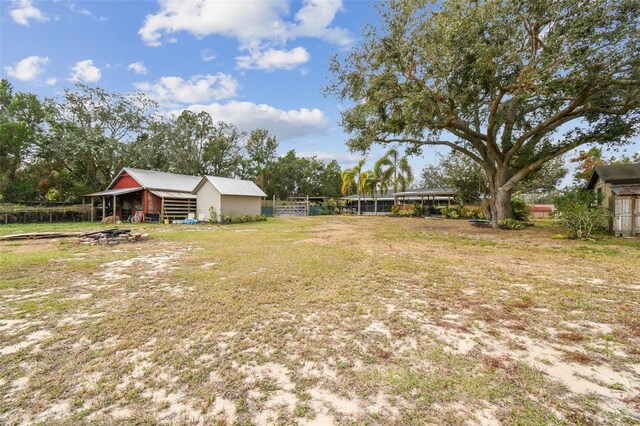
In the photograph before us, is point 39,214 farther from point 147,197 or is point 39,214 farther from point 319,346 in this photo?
point 319,346

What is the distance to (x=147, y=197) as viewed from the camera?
1978 cm

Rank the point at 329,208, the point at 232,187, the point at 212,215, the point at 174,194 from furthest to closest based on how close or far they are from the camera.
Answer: the point at 329,208
the point at 232,187
the point at 174,194
the point at 212,215

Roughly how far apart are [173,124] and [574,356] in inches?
1261

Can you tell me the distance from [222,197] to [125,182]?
26.9 feet

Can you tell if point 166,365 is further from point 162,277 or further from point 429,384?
point 162,277

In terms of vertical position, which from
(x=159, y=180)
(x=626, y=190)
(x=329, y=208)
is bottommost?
(x=329, y=208)

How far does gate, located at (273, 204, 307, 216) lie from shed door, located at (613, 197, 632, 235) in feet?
81.6

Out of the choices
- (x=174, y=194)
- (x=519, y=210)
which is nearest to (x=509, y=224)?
(x=519, y=210)

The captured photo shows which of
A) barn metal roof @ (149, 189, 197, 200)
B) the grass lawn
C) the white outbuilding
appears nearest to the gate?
the white outbuilding

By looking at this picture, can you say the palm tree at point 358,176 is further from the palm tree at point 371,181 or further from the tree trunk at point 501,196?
the tree trunk at point 501,196

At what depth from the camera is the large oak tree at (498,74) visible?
352 inches

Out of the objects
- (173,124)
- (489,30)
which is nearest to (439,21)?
(489,30)

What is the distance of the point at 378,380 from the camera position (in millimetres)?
2318

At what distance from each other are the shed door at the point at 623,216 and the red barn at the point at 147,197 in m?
23.9
